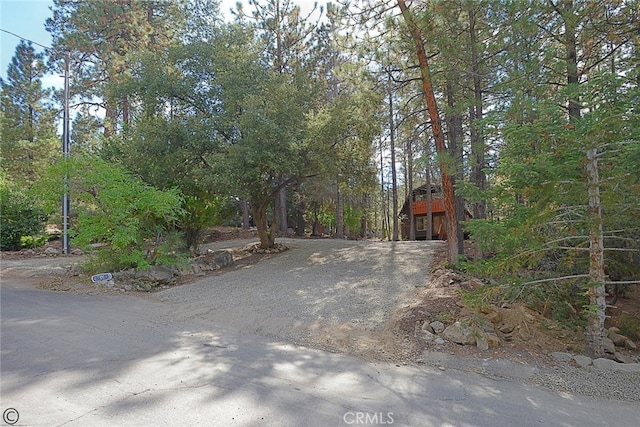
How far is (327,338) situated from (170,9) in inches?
678

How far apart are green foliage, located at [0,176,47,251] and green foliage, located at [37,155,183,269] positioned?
24.5 feet

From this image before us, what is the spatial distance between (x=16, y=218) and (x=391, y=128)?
14920mm

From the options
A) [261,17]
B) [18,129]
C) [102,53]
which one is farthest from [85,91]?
[261,17]

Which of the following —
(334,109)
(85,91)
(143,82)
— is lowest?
(334,109)

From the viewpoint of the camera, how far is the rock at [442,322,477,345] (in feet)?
14.5

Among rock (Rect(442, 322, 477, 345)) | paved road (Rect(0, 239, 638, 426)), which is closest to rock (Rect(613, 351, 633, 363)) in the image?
paved road (Rect(0, 239, 638, 426))

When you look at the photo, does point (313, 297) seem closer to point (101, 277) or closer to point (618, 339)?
point (618, 339)

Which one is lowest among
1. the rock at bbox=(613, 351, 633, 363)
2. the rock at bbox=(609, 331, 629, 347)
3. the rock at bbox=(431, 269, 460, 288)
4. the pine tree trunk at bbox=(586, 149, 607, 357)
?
the rock at bbox=(613, 351, 633, 363)

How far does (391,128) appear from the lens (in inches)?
390

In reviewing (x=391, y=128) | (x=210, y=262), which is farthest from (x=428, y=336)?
(x=210, y=262)

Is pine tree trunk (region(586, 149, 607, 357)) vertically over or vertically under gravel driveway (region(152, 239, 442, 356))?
over

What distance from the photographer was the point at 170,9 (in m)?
16.4

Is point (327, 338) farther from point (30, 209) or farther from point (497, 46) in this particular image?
point (30, 209)

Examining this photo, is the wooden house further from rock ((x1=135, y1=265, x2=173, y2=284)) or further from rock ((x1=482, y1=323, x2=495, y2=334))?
rock ((x1=482, y1=323, x2=495, y2=334))
